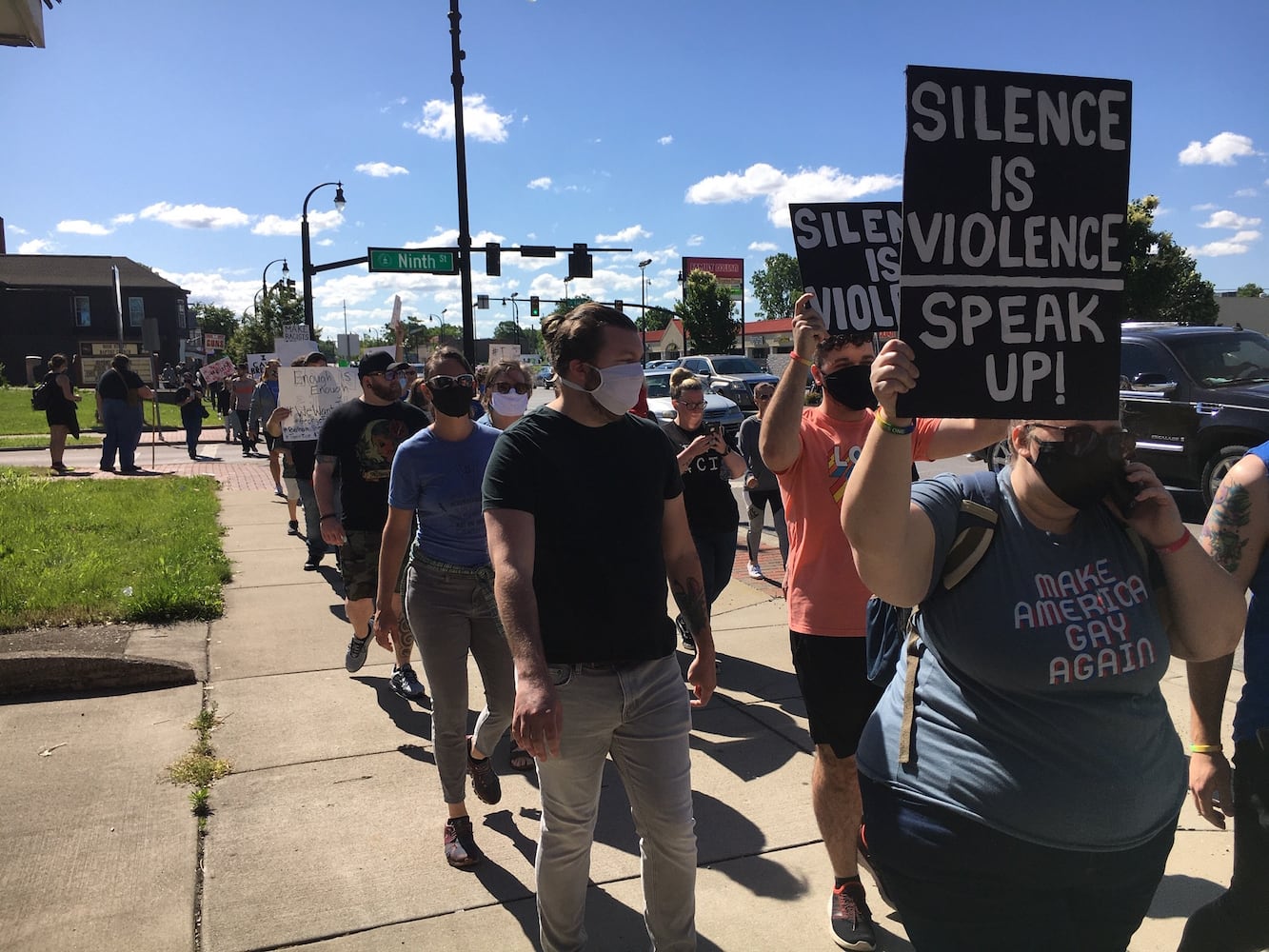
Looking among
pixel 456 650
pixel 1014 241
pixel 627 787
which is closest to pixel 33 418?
pixel 456 650

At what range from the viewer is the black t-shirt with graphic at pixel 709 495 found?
5.61 m

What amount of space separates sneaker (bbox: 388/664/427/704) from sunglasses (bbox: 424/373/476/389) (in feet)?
7.39

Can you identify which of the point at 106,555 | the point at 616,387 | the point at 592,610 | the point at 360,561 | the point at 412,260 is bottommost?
the point at 106,555

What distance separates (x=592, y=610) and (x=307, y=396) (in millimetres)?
7296

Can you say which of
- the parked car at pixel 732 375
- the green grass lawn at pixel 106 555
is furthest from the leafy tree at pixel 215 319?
the green grass lawn at pixel 106 555

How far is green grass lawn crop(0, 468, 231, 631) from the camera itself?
265 inches

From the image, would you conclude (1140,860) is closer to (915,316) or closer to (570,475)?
(915,316)

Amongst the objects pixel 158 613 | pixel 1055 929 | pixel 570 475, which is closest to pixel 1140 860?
pixel 1055 929

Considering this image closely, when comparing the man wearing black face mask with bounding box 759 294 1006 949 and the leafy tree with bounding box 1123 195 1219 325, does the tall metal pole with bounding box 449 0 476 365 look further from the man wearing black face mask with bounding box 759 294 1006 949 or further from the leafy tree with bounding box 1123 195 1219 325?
the leafy tree with bounding box 1123 195 1219 325

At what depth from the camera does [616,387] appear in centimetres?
272

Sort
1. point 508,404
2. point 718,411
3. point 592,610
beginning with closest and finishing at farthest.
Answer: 1. point 592,610
2. point 508,404
3. point 718,411

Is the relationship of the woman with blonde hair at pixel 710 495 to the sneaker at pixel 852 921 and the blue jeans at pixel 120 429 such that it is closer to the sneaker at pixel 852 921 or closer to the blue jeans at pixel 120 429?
the sneaker at pixel 852 921

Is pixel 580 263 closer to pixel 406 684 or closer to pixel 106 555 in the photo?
pixel 106 555

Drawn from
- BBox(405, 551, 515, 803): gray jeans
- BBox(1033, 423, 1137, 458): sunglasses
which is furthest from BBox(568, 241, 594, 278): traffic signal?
BBox(1033, 423, 1137, 458): sunglasses
